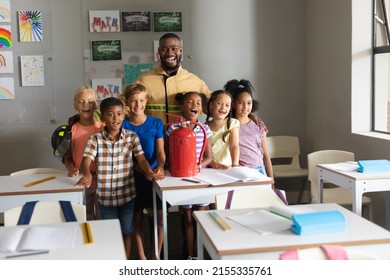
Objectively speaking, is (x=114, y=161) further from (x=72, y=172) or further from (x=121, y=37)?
(x=121, y=37)

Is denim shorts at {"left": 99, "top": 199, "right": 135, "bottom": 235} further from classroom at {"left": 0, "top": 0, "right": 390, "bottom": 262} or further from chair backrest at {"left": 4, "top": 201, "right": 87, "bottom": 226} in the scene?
classroom at {"left": 0, "top": 0, "right": 390, "bottom": 262}

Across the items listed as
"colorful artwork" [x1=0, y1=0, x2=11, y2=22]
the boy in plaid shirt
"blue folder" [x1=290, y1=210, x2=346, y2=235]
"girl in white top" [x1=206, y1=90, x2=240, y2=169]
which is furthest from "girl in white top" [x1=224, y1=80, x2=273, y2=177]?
"colorful artwork" [x1=0, y1=0, x2=11, y2=22]

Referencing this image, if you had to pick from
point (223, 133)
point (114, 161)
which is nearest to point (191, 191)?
point (114, 161)

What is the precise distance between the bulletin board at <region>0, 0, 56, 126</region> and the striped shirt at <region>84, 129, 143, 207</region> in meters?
1.72

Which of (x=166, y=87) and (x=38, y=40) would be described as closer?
(x=166, y=87)

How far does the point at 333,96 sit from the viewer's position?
4523mm

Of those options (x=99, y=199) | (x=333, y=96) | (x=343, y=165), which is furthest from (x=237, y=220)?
(x=333, y=96)

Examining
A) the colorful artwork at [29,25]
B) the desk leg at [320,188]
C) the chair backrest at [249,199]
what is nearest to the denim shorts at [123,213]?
the chair backrest at [249,199]

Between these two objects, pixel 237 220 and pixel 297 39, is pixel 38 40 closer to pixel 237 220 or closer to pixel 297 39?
pixel 297 39

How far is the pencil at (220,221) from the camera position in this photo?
1958mm

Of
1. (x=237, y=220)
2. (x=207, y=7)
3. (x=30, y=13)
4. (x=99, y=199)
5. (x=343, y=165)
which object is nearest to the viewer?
(x=237, y=220)

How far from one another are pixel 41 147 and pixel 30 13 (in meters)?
1.22

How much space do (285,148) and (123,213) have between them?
2242mm

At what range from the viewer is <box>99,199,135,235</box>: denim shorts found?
3084mm
